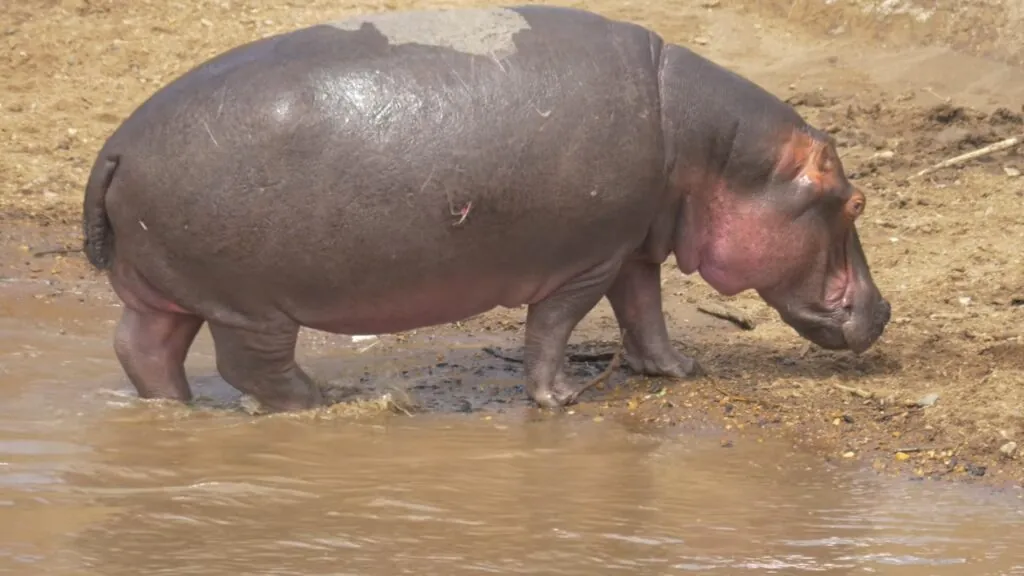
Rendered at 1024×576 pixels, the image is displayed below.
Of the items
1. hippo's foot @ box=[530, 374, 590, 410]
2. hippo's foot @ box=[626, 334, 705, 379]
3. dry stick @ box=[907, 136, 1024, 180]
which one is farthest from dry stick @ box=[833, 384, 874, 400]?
dry stick @ box=[907, 136, 1024, 180]

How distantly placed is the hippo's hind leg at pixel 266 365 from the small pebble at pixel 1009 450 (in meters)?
2.66

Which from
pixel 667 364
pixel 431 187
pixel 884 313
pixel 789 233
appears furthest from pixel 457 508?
pixel 884 313

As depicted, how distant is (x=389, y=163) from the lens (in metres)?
6.17

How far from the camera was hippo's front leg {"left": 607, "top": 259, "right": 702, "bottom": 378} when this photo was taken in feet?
23.6

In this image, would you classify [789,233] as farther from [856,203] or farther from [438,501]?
[438,501]

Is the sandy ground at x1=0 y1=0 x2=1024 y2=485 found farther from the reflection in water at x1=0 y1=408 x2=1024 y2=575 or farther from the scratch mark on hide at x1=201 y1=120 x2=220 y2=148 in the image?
the scratch mark on hide at x1=201 y1=120 x2=220 y2=148

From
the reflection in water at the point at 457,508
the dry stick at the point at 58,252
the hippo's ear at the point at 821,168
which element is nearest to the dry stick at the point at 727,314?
the hippo's ear at the point at 821,168

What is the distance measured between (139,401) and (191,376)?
748 millimetres

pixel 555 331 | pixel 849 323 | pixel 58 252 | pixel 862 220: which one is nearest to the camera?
pixel 555 331

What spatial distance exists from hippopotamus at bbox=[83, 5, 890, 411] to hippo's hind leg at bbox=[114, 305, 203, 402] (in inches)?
0.5

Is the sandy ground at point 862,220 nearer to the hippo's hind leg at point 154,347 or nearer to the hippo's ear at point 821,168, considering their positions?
the hippo's ear at point 821,168

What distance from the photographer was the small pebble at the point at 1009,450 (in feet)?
19.1

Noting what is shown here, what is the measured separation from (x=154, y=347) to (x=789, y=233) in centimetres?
264

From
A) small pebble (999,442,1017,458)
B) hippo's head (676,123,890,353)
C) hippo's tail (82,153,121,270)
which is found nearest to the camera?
small pebble (999,442,1017,458)
